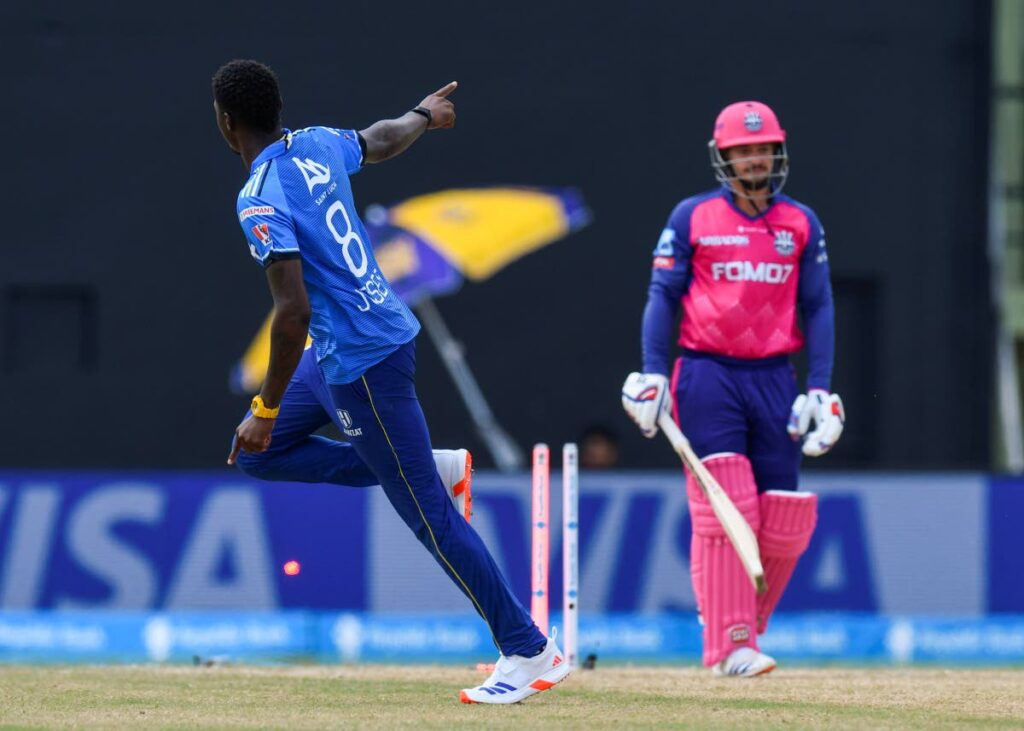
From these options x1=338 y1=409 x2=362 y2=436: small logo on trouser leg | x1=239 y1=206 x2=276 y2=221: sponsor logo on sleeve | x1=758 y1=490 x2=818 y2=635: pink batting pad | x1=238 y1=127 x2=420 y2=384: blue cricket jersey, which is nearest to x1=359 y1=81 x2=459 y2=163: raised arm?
x1=238 y1=127 x2=420 y2=384: blue cricket jersey

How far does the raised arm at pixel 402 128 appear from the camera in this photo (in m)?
5.60

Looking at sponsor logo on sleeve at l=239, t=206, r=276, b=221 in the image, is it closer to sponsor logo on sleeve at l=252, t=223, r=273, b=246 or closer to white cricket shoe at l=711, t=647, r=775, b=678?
sponsor logo on sleeve at l=252, t=223, r=273, b=246

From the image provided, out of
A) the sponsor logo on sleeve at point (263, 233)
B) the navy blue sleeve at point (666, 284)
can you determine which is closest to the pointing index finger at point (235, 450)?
the sponsor logo on sleeve at point (263, 233)

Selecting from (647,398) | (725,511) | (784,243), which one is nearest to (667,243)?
(784,243)

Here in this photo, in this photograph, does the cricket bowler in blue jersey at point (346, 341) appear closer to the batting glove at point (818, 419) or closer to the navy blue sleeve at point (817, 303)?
the batting glove at point (818, 419)

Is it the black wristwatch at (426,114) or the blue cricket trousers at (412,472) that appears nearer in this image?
the blue cricket trousers at (412,472)

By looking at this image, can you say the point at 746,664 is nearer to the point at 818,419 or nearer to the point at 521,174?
the point at 818,419

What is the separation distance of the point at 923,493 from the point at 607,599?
1.56 metres

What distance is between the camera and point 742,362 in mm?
6770

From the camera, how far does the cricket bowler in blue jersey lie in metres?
5.21

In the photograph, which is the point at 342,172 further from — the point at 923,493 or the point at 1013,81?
the point at 1013,81

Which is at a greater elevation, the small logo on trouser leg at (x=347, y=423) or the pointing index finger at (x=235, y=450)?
the small logo on trouser leg at (x=347, y=423)

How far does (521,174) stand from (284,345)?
16.5 ft

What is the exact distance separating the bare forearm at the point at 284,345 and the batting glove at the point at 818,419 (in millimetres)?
2148
